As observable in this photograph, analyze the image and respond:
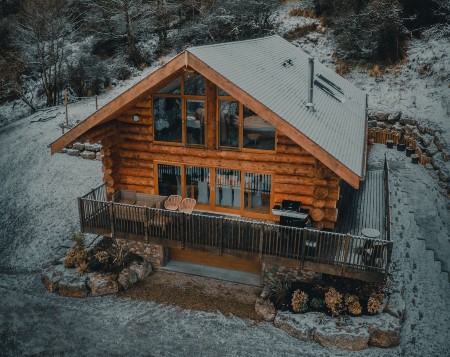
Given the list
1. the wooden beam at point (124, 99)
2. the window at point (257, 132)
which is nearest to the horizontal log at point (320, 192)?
the window at point (257, 132)

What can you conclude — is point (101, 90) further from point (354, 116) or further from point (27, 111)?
point (354, 116)

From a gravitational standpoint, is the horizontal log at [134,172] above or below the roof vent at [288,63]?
below

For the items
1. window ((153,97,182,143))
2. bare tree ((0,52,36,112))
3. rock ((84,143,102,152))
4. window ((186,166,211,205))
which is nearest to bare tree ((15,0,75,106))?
bare tree ((0,52,36,112))

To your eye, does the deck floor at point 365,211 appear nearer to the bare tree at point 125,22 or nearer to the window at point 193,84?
the window at point 193,84

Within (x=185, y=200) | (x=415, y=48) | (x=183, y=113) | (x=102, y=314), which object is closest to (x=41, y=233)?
(x=102, y=314)

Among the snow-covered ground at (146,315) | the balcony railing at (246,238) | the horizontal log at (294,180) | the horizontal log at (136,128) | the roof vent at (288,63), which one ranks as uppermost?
the roof vent at (288,63)

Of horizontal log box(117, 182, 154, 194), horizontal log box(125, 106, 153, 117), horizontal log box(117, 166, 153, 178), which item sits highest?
horizontal log box(125, 106, 153, 117)

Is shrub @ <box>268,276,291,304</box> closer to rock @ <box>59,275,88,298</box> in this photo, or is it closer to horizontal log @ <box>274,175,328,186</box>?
horizontal log @ <box>274,175,328,186</box>
